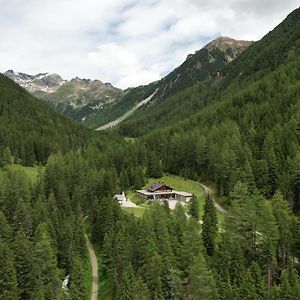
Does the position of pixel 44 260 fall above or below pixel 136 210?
below

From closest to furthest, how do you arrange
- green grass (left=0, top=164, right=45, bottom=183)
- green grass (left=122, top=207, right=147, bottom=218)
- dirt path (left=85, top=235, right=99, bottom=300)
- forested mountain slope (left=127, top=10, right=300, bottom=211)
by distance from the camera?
dirt path (left=85, top=235, right=99, bottom=300) < green grass (left=122, top=207, right=147, bottom=218) < forested mountain slope (left=127, top=10, right=300, bottom=211) < green grass (left=0, top=164, right=45, bottom=183)

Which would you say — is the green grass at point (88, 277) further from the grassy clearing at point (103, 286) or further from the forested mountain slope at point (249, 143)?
the forested mountain slope at point (249, 143)

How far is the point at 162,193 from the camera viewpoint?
4909 inches

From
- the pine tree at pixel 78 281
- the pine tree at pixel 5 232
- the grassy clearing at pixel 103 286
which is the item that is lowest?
the grassy clearing at pixel 103 286

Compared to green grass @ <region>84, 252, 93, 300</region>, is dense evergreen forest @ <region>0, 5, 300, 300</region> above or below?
above

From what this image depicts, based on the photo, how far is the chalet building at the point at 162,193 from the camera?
122 metres

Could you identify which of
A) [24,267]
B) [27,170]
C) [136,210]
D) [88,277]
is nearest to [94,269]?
[88,277]

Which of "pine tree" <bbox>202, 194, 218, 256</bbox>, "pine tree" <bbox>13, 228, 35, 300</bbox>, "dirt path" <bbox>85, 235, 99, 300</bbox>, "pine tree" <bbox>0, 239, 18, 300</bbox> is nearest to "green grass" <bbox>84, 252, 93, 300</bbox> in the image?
"dirt path" <bbox>85, 235, 99, 300</bbox>

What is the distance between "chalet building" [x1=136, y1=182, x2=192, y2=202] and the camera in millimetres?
121575

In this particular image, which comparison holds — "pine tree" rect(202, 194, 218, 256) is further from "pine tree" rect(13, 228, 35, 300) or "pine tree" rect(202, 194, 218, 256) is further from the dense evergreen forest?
"pine tree" rect(13, 228, 35, 300)

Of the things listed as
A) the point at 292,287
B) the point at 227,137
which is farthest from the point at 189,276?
the point at 227,137

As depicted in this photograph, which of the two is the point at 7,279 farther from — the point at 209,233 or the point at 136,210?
the point at 136,210

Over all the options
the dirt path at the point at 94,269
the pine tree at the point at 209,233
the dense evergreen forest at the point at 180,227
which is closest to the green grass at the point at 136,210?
the dense evergreen forest at the point at 180,227

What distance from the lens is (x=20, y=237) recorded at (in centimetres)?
8238
